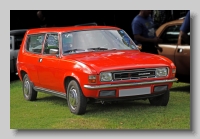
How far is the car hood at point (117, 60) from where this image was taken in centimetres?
805

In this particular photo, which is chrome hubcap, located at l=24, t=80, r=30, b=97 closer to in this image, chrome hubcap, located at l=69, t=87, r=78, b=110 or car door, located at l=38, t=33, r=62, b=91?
car door, located at l=38, t=33, r=62, b=91

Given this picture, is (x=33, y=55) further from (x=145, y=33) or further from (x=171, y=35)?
(x=171, y=35)

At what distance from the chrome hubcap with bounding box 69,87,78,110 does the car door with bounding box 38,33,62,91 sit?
403mm

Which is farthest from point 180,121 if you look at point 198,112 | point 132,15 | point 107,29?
point 132,15

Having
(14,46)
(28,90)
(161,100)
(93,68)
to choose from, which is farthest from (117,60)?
(14,46)

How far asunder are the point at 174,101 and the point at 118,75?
1882 mm

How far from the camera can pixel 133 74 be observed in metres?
8.09

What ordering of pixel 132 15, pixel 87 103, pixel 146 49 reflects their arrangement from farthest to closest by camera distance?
1. pixel 132 15
2. pixel 146 49
3. pixel 87 103

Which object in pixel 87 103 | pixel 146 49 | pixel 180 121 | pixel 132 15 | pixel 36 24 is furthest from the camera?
pixel 36 24

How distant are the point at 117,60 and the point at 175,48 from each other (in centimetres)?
230

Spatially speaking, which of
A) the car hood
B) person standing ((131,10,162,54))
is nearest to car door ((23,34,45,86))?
the car hood

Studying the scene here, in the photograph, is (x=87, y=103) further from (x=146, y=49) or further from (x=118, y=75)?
(x=146, y=49)

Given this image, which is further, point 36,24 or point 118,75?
→ point 36,24

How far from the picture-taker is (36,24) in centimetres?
1666
